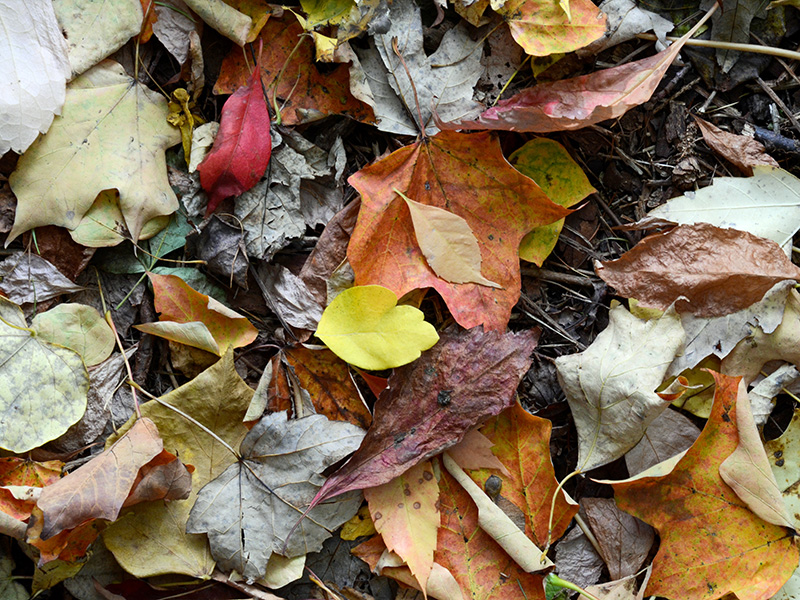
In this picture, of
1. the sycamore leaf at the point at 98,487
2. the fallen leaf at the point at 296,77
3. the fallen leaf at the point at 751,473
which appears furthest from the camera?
the fallen leaf at the point at 296,77

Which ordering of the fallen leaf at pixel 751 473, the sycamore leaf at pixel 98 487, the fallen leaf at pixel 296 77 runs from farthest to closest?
the fallen leaf at pixel 296 77, the fallen leaf at pixel 751 473, the sycamore leaf at pixel 98 487

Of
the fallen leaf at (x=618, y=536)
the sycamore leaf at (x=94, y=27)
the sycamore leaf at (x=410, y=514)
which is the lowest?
the fallen leaf at (x=618, y=536)

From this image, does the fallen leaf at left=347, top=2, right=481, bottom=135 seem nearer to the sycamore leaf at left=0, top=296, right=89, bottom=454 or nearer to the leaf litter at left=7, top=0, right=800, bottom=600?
the leaf litter at left=7, top=0, right=800, bottom=600

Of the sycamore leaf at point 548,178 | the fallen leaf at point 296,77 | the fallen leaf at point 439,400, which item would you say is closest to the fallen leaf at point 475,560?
the fallen leaf at point 439,400

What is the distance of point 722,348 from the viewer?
1.40 metres

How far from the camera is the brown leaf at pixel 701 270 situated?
54.1 inches

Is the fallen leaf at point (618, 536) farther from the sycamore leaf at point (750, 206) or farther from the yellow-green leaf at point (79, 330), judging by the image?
the yellow-green leaf at point (79, 330)

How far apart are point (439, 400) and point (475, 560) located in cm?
38

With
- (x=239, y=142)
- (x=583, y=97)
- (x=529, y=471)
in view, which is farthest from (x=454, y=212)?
(x=529, y=471)

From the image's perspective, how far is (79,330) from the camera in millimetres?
1368

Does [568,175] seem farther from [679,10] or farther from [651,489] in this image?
[651,489]

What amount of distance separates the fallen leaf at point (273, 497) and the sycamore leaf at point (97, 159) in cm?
57

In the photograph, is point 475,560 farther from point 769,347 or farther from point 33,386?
point 33,386

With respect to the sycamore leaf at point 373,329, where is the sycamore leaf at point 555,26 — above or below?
above
